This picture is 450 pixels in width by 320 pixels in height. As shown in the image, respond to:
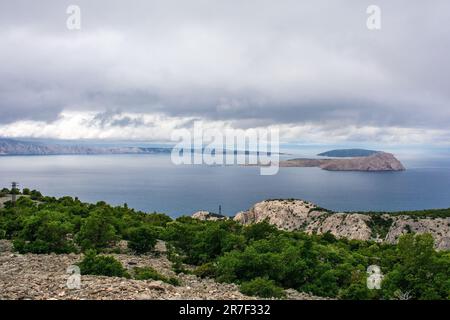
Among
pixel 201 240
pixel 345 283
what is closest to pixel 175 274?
pixel 201 240

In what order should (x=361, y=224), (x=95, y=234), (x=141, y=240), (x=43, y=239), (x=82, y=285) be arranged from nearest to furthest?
(x=82, y=285)
(x=43, y=239)
(x=95, y=234)
(x=141, y=240)
(x=361, y=224)

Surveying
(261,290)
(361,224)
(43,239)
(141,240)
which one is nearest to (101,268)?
(261,290)

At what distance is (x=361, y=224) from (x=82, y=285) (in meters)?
72.3

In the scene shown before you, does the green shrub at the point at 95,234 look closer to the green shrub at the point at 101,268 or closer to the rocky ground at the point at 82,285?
the rocky ground at the point at 82,285

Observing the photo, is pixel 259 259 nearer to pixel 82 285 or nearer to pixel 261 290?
pixel 261 290

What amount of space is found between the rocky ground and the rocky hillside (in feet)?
158

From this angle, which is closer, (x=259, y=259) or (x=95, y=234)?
(x=259, y=259)

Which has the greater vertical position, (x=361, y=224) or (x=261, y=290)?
(x=261, y=290)

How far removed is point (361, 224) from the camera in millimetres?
77312

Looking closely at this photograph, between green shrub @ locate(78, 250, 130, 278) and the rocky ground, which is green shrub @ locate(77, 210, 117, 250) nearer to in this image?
the rocky ground

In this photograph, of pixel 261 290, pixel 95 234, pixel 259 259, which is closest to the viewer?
pixel 261 290
